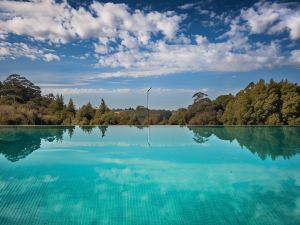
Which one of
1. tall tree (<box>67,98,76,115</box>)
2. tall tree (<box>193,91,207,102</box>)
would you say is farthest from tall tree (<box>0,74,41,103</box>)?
tall tree (<box>193,91,207,102</box>)

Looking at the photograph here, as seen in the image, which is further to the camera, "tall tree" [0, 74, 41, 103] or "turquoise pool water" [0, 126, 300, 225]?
"tall tree" [0, 74, 41, 103]

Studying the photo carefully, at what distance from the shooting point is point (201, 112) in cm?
1903

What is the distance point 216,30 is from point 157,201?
33.4ft

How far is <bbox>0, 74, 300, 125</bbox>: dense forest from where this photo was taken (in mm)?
16469

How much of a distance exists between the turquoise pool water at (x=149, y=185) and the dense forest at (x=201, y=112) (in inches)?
300

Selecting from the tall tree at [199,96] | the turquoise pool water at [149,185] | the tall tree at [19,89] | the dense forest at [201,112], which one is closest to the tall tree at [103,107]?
the dense forest at [201,112]

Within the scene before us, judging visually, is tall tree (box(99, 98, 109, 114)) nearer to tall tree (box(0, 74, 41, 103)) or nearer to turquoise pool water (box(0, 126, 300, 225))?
tall tree (box(0, 74, 41, 103))

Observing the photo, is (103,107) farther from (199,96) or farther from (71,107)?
(199,96)

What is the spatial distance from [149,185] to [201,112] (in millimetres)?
14072

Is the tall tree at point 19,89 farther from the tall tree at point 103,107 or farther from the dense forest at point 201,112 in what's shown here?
the tall tree at point 103,107

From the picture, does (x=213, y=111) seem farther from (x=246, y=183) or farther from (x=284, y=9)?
(x=246, y=183)

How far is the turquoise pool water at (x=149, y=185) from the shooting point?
4047 millimetres

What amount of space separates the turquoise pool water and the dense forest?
7.63 meters

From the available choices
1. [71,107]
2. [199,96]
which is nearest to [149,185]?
[71,107]
